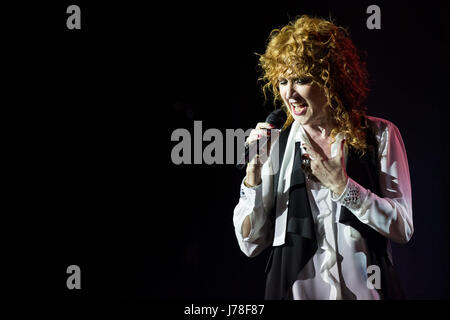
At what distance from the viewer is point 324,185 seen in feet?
5.21

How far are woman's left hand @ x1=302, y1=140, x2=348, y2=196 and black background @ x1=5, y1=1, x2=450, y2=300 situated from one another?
2.16 ft

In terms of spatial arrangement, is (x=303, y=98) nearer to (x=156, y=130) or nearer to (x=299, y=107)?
(x=299, y=107)

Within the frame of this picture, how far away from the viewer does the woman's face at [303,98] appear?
1.64m

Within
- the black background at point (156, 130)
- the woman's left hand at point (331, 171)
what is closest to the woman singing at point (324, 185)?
the woman's left hand at point (331, 171)

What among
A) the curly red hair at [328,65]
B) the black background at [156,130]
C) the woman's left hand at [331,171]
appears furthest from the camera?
the black background at [156,130]

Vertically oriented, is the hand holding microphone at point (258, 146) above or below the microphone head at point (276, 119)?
below

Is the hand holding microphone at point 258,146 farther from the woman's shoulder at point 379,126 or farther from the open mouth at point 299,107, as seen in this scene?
the woman's shoulder at point 379,126

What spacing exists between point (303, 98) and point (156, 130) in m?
0.74

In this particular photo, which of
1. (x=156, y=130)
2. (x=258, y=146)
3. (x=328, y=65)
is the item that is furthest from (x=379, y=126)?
(x=156, y=130)

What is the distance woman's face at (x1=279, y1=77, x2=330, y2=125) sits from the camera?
64.7 inches

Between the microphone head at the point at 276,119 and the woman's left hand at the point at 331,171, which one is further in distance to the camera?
the microphone head at the point at 276,119

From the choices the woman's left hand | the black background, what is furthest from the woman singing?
the black background
